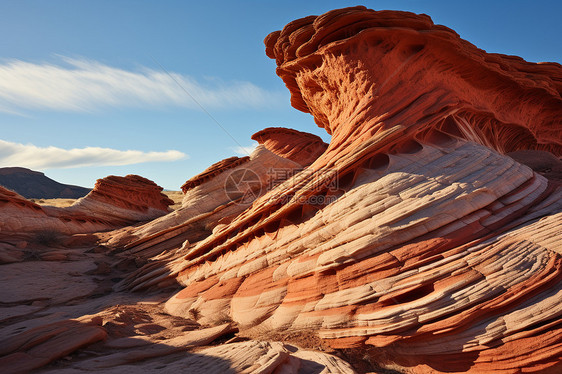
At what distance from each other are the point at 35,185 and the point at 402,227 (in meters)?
73.6

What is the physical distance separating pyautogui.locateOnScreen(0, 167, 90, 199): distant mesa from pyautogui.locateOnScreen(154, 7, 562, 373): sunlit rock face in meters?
64.0

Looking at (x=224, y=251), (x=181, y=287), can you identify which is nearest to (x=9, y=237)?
(x=181, y=287)

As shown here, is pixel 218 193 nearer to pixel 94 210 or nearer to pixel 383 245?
pixel 94 210

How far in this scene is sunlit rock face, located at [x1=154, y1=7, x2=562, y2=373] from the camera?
409 centimetres

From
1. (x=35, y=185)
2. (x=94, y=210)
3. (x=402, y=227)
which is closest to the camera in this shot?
(x=402, y=227)

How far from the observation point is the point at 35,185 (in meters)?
60.0

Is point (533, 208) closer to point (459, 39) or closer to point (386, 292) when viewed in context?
point (386, 292)

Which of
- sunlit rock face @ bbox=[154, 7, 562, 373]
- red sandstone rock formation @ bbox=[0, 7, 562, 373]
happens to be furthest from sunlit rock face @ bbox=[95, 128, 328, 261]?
sunlit rock face @ bbox=[154, 7, 562, 373]

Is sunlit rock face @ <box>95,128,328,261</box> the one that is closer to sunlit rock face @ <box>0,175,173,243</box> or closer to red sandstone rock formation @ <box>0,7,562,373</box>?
sunlit rock face @ <box>0,175,173,243</box>

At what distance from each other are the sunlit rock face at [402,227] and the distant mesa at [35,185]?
64.0m

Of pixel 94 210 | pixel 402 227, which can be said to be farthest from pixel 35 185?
pixel 402 227

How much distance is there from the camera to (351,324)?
4.72 meters

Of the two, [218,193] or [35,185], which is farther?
[35,185]

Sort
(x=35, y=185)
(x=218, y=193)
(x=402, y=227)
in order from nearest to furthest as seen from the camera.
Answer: (x=402, y=227), (x=218, y=193), (x=35, y=185)
